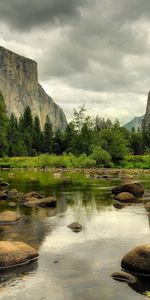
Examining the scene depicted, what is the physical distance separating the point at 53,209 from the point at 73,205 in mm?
2026

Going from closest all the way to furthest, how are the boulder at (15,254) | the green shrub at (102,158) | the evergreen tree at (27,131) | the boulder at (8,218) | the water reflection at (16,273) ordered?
the water reflection at (16,273) < the boulder at (15,254) < the boulder at (8,218) < the green shrub at (102,158) < the evergreen tree at (27,131)

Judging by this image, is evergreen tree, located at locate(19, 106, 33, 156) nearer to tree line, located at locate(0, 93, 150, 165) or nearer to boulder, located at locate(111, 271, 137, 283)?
tree line, located at locate(0, 93, 150, 165)

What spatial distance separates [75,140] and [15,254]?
81.1 metres

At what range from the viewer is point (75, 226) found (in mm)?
17656

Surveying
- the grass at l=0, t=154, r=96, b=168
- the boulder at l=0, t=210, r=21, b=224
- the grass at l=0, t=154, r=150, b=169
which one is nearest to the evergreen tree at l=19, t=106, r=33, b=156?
the grass at l=0, t=154, r=150, b=169

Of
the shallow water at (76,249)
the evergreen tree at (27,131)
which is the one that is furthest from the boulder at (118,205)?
the evergreen tree at (27,131)

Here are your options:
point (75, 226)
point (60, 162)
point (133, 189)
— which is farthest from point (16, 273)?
point (60, 162)

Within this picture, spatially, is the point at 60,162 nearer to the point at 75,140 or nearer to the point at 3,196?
the point at 75,140

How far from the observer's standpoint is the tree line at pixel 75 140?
7794cm

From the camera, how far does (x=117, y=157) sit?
82.8m

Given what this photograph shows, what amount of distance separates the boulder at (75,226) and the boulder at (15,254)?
14.3ft

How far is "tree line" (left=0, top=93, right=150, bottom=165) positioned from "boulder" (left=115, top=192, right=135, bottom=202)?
130 feet

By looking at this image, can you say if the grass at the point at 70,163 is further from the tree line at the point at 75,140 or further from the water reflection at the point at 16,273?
the water reflection at the point at 16,273

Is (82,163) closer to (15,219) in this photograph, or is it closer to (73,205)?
(73,205)
